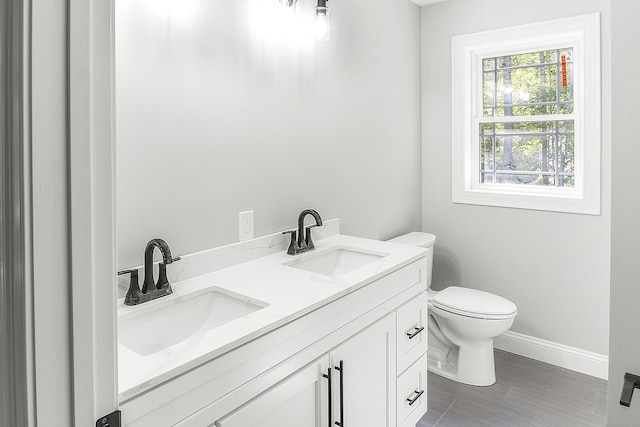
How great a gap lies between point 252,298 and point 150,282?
33 centimetres

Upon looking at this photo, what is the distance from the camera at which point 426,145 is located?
10.7ft

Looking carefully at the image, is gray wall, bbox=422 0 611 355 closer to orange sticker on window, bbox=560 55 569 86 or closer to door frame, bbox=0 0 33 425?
orange sticker on window, bbox=560 55 569 86

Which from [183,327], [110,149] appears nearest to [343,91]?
[183,327]

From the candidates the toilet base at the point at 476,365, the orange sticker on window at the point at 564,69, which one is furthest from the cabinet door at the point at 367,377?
the orange sticker on window at the point at 564,69

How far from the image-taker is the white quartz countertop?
3.31 feet

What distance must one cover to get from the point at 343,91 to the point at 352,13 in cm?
43

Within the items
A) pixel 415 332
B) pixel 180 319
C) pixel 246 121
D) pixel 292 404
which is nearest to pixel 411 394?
pixel 415 332

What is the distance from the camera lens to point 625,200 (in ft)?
3.34

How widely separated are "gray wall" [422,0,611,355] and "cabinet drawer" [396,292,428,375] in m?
1.17

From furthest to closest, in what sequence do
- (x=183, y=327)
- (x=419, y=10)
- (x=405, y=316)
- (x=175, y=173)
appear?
(x=419, y=10) → (x=405, y=316) → (x=175, y=173) → (x=183, y=327)

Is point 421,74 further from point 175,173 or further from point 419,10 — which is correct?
point 175,173

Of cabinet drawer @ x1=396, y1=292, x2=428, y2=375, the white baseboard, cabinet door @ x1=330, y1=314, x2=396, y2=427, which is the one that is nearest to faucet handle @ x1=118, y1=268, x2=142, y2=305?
cabinet door @ x1=330, y1=314, x2=396, y2=427

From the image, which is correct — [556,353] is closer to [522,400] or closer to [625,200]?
[522,400]

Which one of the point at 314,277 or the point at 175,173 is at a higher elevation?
the point at 175,173
